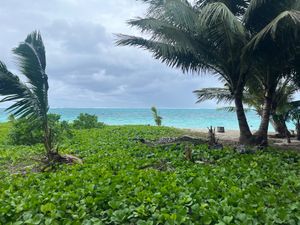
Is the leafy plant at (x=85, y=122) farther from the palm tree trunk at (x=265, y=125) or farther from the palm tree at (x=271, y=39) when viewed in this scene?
the palm tree at (x=271, y=39)

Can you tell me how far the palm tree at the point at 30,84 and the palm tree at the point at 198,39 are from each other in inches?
142

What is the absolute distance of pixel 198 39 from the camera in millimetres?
10133

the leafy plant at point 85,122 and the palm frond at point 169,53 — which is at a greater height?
the palm frond at point 169,53

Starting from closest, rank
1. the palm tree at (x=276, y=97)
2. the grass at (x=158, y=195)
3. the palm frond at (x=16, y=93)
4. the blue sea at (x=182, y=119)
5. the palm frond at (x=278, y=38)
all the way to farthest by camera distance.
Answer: the grass at (x=158, y=195) < the palm frond at (x=16, y=93) < the palm frond at (x=278, y=38) < the palm tree at (x=276, y=97) < the blue sea at (x=182, y=119)

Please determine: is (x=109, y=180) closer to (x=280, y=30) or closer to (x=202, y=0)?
(x=280, y=30)

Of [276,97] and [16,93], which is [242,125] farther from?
[16,93]

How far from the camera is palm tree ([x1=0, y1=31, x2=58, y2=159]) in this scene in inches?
283

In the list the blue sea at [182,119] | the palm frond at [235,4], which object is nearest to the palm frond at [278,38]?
the palm frond at [235,4]

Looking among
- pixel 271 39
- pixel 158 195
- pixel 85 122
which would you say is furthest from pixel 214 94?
pixel 158 195

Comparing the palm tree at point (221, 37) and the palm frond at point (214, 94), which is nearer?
the palm tree at point (221, 37)

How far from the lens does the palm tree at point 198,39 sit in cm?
888

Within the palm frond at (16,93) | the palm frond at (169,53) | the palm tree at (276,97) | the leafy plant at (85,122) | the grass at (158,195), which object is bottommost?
the grass at (158,195)

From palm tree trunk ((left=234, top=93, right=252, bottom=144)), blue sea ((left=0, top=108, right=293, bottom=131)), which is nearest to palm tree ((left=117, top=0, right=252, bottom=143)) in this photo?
palm tree trunk ((left=234, top=93, right=252, bottom=144))

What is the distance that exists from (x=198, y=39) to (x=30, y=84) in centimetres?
511
